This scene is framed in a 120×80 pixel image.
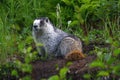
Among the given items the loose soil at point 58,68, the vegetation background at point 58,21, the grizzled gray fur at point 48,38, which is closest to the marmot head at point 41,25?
the grizzled gray fur at point 48,38

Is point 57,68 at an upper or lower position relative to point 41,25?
lower

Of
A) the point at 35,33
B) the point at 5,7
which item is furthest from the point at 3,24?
the point at 5,7

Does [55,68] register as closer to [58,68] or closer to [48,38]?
[58,68]

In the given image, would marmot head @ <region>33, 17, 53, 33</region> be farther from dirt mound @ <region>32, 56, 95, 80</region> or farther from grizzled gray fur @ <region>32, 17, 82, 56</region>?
dirt mound @ <region>32, 56, 95, 80</region>

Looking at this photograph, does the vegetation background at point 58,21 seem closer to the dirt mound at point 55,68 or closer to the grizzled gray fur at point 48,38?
the grizzled gray fur at point 48,38

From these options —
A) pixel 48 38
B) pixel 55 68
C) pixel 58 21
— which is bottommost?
pixel 55 68

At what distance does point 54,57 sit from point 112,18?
1932 millimetres

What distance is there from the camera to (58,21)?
28.4 feet

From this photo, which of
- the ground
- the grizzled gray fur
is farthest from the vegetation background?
the ground

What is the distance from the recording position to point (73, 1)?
9.18m

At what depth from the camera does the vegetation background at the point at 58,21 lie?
705cm

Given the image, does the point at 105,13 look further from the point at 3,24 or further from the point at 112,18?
the point at 3,24

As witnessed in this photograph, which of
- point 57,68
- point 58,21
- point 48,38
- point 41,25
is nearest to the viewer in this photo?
point 57,68

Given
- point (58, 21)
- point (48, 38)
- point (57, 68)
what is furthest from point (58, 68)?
point (58, 21)
